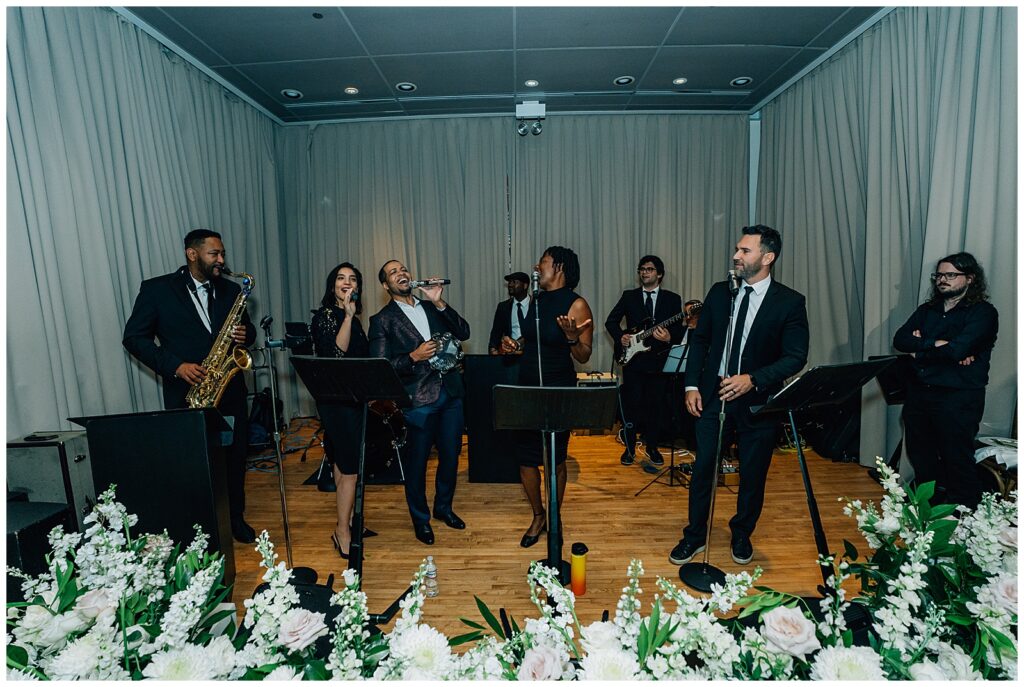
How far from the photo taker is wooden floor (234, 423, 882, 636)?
108 inches

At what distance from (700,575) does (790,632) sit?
2.13m

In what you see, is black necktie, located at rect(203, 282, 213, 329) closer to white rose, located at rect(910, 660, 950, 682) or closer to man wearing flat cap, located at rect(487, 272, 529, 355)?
man wearing flat cap, located at rect(487, 272, 529, 355)

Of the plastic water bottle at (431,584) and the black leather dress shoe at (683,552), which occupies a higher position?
the plastic water bottle at (431,584)

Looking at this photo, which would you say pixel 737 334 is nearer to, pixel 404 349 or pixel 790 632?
pixel 404 349

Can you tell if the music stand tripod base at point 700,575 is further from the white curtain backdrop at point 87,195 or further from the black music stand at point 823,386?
the white curtain backdrop at point 87,195

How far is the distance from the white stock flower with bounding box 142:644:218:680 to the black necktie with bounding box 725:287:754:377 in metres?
2.54

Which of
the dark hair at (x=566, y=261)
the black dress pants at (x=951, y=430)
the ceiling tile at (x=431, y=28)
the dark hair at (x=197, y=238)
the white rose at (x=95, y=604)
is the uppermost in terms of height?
the ceiling tile at (x=431, y=28)

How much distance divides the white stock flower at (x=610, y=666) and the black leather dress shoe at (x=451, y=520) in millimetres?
2690

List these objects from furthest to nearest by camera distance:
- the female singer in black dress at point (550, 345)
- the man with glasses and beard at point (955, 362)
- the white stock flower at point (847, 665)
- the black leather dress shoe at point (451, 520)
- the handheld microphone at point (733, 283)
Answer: the black leather dress shoe at point (451, 520), the man with glasses and beard at point (955, 362), the female singer in black dress at point (550, 345), the handheld microphone at point (733, 283), the white stock flower at point (847, 665)

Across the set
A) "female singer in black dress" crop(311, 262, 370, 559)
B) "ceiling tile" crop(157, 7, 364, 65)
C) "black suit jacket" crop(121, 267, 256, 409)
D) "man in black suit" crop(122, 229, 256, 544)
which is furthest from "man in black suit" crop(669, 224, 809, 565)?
"ceiling tile" crop(157, 7, 364, 65)

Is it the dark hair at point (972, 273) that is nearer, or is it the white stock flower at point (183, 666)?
the white stock flower at point (183, 666)

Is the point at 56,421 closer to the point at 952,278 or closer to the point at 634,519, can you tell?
the point at 634,519

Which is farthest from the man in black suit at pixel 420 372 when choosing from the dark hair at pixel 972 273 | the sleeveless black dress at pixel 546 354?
the dark hair at pixel 972 273

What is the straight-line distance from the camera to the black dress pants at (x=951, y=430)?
3.23m
